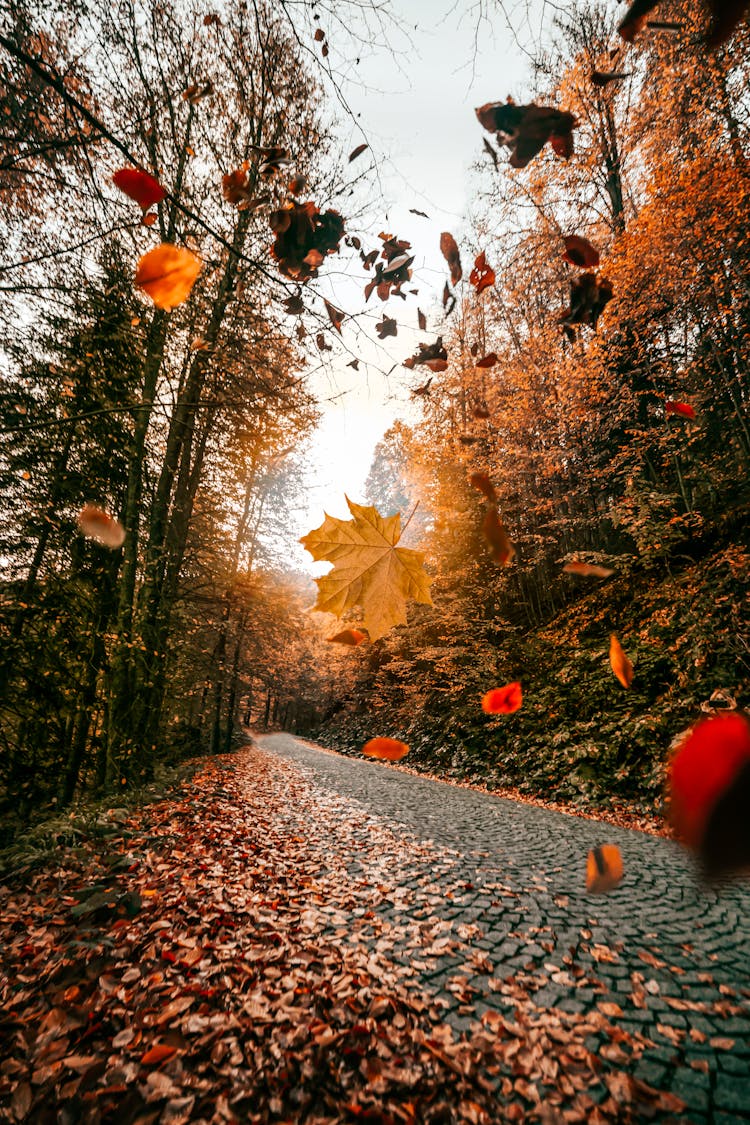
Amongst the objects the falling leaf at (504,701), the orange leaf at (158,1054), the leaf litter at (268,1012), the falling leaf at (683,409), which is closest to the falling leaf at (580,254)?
the falling leaf at (683,409)

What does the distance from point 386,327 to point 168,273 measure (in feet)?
3.11

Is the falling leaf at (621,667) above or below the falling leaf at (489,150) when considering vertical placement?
below

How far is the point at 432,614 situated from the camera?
9.91 meters

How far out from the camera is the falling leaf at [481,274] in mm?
1801

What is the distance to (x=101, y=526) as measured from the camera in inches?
210

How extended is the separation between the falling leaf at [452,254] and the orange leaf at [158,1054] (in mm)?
3609

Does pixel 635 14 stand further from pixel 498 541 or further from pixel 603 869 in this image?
pixel 603 869

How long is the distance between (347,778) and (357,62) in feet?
33.1

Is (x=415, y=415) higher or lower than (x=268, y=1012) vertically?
higher

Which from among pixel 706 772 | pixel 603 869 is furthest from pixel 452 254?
pixel 603 869

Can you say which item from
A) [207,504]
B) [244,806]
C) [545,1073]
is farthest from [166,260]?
[207,504]

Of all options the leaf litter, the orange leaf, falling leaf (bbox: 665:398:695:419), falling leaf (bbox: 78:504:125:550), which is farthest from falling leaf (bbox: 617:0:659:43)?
falling leaf (bbox: 78:504:125:550)

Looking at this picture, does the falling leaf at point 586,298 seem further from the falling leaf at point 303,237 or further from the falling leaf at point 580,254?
the falling leaf at point 303,237

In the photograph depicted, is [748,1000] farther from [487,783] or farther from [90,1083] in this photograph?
[487,783]
